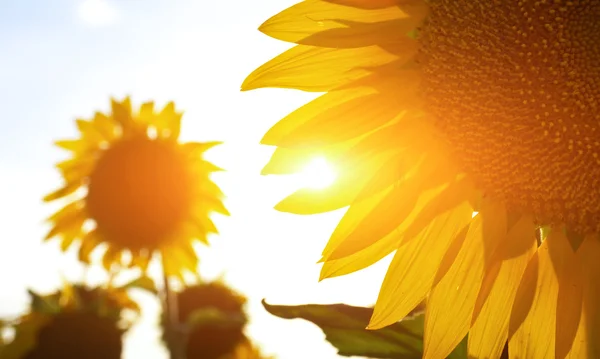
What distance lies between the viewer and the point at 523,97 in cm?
166

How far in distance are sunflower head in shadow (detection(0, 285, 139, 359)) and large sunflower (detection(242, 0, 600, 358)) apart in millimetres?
2758

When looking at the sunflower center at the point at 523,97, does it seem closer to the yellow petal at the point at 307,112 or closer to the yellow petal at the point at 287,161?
the yellow petal at the point at 307,112

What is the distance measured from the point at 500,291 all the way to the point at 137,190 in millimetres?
3357

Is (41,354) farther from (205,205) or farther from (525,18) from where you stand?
(525,18)

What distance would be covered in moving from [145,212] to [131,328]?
939 mm

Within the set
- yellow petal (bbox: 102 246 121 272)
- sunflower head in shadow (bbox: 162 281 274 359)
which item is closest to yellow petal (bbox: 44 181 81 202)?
yellow petal (bbox: 102 246 121 272)

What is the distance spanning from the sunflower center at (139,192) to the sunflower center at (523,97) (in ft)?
10.4

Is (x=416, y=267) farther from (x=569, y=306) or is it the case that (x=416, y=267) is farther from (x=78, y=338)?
(x=78, y=338)

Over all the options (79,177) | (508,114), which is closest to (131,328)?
(79,177)

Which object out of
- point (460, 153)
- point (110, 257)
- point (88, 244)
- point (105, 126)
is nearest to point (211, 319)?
point (110, 257)

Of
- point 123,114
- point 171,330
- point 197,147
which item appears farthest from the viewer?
point 123,114

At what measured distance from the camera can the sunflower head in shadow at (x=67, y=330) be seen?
13.6ft

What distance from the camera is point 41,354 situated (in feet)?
14.3

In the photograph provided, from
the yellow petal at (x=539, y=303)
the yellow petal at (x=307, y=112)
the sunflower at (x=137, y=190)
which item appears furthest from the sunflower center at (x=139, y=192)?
the yellow petal at (x=539, y=303)
